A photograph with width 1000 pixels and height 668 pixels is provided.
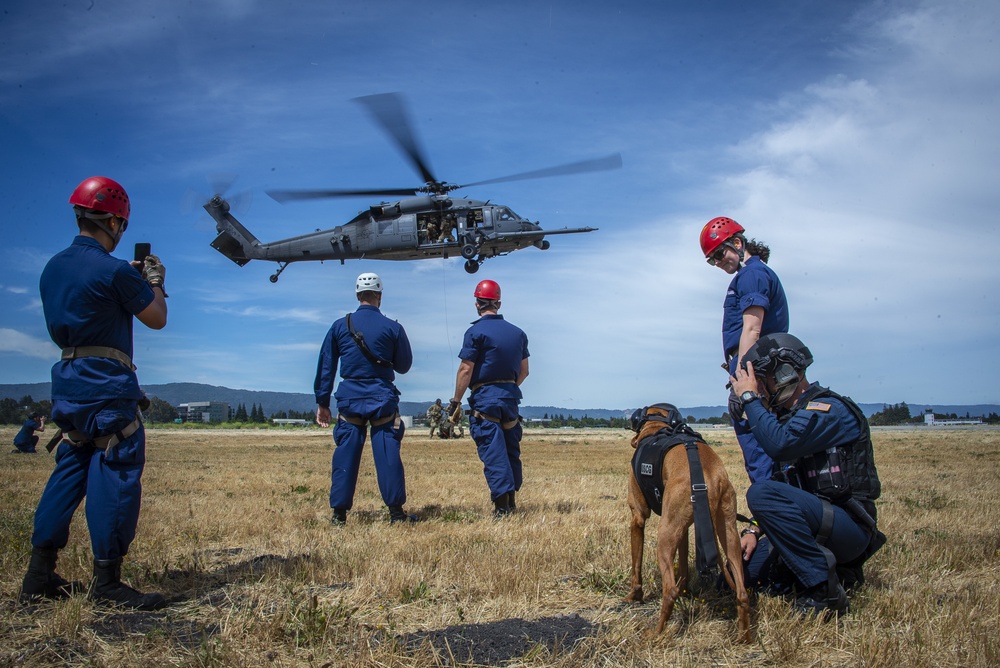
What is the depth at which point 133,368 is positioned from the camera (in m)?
4.22

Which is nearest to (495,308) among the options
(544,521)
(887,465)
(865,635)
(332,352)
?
(332,352)

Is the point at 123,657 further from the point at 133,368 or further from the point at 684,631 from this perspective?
the point at 684,631

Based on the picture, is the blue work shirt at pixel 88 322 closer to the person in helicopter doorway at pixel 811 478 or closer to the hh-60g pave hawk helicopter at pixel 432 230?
the person in helicopter doorway at pixel 811 478

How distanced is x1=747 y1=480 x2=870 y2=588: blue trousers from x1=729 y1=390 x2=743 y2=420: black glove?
0.49 meters

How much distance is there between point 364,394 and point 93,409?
10.9 feet

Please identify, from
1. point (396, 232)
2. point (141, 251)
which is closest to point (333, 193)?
point (396, 232)

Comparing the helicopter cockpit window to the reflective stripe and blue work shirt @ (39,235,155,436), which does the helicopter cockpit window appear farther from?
the reflective stripe

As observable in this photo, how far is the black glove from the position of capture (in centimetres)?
411

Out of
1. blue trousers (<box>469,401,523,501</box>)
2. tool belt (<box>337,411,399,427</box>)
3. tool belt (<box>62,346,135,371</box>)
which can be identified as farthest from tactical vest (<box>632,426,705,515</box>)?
tool belt (<box>337,411,399,427</box>)

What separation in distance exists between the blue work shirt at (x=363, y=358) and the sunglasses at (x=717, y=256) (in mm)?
3361

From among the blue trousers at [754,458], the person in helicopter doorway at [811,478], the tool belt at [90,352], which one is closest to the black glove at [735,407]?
the person in helicopter doorway at [811,478]

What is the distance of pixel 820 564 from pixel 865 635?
18.4 inches

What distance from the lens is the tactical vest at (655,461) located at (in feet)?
12.6

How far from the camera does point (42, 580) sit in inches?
155
